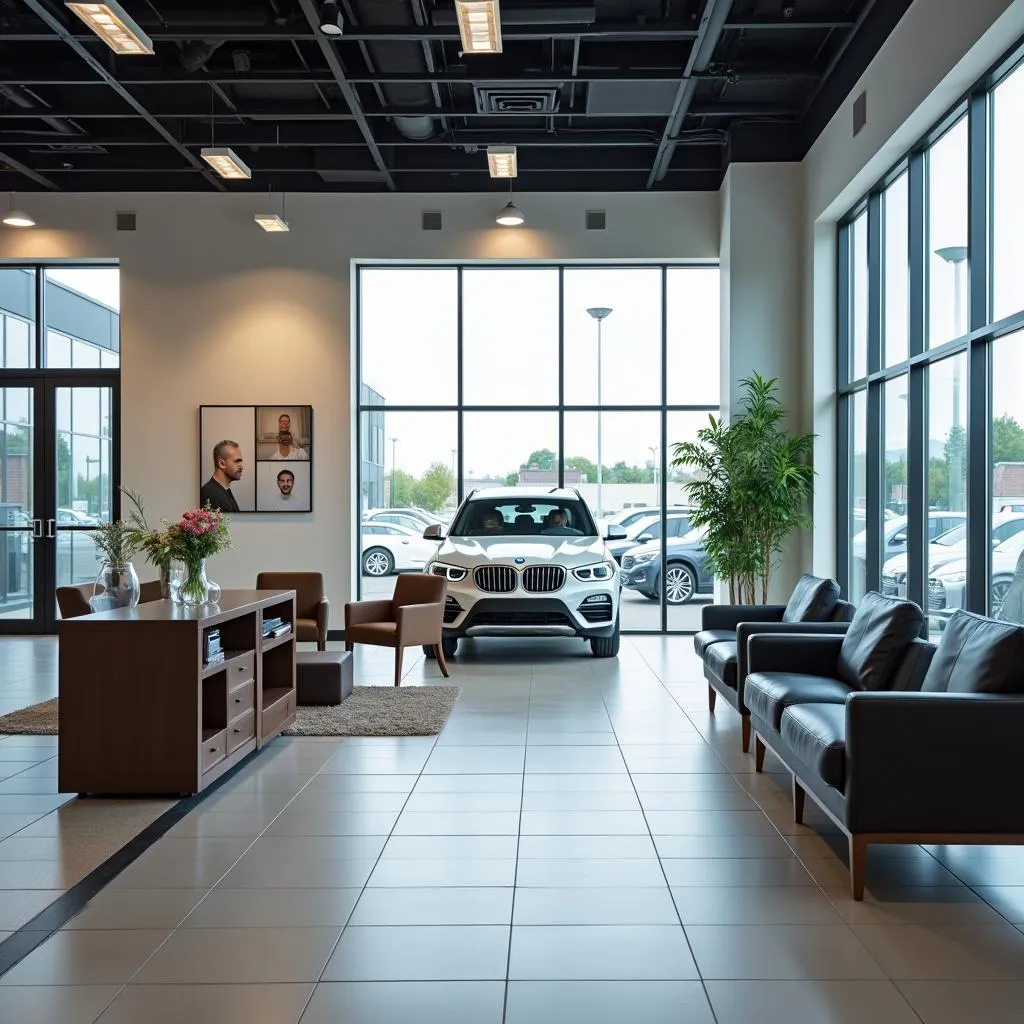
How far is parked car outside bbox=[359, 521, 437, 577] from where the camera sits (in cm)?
1060

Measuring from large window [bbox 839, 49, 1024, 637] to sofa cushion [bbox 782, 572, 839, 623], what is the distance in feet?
2.33

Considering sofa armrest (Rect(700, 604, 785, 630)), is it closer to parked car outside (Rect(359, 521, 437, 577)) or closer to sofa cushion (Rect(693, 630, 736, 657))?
→ sofa cushion (Rect(693, 630, 736, 657))

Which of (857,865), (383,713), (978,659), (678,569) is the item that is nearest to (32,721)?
(383,713)

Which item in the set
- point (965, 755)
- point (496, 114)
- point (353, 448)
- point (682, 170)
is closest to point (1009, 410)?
point (965, 755)

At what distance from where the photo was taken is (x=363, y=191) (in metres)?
10.4

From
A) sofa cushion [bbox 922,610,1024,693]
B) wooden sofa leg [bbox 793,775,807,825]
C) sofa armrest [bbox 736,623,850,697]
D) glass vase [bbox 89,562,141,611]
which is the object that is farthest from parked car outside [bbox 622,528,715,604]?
sofa cushion [bbox 922,610,1024,693]

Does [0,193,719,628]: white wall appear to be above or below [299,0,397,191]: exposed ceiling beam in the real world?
below

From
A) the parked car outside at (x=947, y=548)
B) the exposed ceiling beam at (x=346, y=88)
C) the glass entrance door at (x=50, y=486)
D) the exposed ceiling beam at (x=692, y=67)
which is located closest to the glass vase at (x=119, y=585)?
the exposed ceiling beam at (x=346, y=88)

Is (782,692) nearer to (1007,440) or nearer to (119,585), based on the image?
(1007,440)

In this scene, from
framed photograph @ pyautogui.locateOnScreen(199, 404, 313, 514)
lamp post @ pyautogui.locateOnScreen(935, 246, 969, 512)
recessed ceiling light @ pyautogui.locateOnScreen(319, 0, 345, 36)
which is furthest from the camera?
framed photograph @ pyautogui.locateOnScreen(199, 404, 313, 514)

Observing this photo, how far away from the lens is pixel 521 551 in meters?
8.66

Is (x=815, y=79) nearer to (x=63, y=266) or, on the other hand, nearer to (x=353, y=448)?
(x=353, y=448)

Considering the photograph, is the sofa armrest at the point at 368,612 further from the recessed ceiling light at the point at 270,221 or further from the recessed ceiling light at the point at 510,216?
the recessed ceiling light at the point at 510,216

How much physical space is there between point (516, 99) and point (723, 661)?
4878mm
